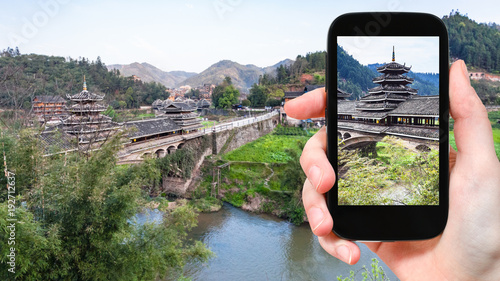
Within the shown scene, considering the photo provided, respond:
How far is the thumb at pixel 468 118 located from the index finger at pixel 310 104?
15.7 inches

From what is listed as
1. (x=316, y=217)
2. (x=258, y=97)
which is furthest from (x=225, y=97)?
(x=316, y=217)

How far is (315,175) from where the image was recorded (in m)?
1.01

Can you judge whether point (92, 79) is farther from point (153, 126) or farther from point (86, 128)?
point (86, 128)

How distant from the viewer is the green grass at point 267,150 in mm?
13644

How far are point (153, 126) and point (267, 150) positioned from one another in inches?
226

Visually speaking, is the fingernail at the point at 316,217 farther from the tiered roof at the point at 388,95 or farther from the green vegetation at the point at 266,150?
the green vegetation at the point at 266,150

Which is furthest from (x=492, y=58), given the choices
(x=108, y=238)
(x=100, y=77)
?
(x=100, y=77)

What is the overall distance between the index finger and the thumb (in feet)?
1.31

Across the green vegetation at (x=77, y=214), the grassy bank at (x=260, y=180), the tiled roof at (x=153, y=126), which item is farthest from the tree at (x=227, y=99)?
the green vegetation at (x=77, y=214)

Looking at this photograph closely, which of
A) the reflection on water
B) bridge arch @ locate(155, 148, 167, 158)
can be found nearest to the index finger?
the reflection on water

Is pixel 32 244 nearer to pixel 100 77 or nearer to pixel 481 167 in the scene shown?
pixel 481 167

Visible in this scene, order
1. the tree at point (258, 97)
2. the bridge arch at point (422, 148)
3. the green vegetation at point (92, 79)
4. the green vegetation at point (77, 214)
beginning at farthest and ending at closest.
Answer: the tree at point (258, 97)
the green vegetation at point (92, 79)
the green vegetation at point (77, 214)
the bridge arch at point (422, 148)

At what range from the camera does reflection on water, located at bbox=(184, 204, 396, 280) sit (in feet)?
22.2

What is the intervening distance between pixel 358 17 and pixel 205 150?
1273 centimetres
